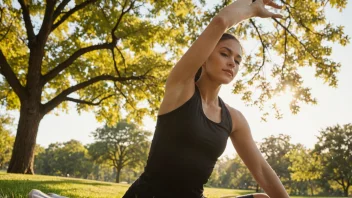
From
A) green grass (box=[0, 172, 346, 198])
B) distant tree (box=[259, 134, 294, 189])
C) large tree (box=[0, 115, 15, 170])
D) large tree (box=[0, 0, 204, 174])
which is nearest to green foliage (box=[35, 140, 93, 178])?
large tree (box=[0, 115, 15, 170])

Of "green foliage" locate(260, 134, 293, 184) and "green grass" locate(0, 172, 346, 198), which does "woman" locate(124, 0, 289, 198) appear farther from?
"green foliage" locate(260, 134, 293, 184)

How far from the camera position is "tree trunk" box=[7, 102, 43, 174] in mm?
12000

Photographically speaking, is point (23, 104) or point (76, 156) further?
point (76, 156)

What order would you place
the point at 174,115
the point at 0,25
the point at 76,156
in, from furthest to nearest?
the point at 76,156
the point at 0,25
the point at 174,115

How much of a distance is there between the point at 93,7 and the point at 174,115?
476 inches

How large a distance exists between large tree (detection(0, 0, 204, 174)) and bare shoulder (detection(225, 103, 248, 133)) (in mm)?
9144

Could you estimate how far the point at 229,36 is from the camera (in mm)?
2436

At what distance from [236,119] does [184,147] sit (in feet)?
2.50

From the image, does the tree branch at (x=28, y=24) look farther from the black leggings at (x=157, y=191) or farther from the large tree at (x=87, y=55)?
the black leggings at (x=157, y=191)

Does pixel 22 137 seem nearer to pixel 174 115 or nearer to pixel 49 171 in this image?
pixel 174 115

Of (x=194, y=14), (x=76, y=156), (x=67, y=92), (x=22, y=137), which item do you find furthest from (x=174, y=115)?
(x=76, y=156)

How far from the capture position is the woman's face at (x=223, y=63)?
232 centimetres

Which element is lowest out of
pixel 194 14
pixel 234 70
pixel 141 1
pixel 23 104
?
pixel 234 70

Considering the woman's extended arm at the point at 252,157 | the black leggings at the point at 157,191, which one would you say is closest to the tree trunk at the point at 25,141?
the black leggings at the point at 157,191
